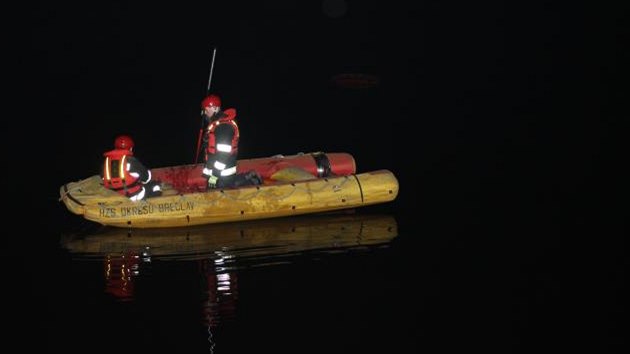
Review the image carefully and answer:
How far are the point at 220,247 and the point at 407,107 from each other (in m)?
13.9

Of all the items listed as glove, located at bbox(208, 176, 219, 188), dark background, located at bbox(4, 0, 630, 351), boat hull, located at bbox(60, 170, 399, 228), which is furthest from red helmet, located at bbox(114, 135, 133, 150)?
dark background, located at bbox(4, 0, 630, 351)

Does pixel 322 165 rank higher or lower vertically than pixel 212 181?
higher

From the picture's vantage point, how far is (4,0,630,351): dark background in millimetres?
11328

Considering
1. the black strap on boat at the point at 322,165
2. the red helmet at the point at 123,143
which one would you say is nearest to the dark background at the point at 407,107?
the black strap on boat at the point at 322,165

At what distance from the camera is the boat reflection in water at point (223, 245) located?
31.8 feet

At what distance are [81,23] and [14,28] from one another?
3312 mm

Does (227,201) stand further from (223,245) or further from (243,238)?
(223,245)

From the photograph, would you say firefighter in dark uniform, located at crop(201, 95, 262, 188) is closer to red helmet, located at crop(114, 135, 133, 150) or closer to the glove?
the glove

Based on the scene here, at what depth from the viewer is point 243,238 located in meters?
11.2

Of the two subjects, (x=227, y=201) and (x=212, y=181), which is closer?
(x=227, y=201)

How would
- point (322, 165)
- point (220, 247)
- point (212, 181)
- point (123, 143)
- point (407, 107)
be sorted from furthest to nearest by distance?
1. point (407, 107)
2. point (322, 165)
3. point (212, 181)
4. point (123, 143)
5. point (220, 247)

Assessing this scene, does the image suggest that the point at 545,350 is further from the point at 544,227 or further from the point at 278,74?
the point at 278,74

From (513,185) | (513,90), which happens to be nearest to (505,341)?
(513,185)

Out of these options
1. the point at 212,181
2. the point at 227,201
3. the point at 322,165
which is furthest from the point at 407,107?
the point at 227,201
